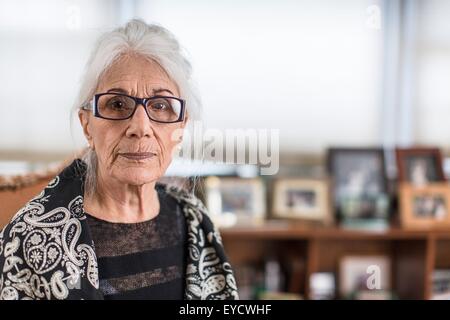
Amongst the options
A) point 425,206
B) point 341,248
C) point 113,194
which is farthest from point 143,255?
point 341,248

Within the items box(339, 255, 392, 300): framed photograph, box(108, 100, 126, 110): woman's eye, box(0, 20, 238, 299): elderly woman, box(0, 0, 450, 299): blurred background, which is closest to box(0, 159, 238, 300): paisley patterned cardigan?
box(0, 20, 238, 299): elderly woman

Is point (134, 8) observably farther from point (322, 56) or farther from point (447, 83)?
point (447, 83)

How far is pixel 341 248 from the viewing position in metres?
2.36

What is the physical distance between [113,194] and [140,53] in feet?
0.55

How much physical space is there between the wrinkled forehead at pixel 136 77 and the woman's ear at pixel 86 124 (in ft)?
0.12

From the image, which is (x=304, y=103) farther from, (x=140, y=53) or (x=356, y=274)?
(x=140, y=53)

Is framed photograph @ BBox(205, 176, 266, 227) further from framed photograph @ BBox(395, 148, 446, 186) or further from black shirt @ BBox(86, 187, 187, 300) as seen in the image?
black shirt @ BBox(86, 187, 187, 300)

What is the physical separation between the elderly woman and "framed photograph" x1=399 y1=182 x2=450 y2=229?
1.63 metres

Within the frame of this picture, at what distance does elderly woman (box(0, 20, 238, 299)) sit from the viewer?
1.82 feet

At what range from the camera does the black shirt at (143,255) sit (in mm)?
604

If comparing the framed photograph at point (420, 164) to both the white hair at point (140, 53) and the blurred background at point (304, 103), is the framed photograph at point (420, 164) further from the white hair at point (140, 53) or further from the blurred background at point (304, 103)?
the white hair at point (140, 53)

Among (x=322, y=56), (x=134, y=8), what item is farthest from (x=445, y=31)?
(x=134, y=8)
